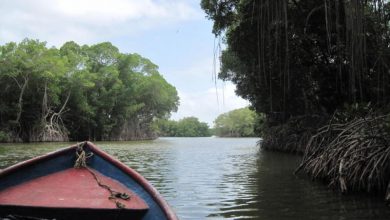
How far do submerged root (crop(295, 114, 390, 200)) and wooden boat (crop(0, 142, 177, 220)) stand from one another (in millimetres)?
3200

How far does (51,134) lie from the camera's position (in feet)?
119

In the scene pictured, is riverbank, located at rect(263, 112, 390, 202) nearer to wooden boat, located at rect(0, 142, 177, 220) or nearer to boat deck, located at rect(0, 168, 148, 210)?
wooden boat, located at rect(0, 142, 177, 220)

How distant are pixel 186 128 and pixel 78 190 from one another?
10881 cm

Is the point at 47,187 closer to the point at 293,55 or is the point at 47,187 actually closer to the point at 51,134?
the point at 293,55

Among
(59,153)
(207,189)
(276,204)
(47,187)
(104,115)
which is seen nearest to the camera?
(47,187)

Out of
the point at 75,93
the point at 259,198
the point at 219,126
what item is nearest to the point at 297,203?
the point at 259,198

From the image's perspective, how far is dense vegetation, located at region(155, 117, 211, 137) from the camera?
366 ft

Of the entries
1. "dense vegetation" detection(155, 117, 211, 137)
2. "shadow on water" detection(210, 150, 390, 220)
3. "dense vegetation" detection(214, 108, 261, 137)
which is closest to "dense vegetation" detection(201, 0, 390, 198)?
"shadow on water" detection(210, 150, 390, 220)

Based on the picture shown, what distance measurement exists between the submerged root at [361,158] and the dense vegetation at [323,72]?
0.05ft

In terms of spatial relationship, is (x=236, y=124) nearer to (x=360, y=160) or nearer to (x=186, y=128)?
(x=186, y=128)

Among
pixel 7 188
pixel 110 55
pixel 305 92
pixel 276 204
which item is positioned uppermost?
pixel 110 55

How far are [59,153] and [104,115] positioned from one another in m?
40.9

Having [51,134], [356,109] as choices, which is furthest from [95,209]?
[51,134]

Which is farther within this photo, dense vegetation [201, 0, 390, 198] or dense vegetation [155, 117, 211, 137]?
dense vegetation [155, 117, 211, 137]
